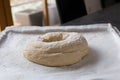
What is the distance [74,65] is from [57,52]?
0.23ft

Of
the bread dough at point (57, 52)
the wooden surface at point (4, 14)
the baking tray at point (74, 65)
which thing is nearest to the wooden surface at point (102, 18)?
the baking tray at point (74, 65)

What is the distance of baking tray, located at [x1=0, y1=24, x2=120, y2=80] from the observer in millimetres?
596

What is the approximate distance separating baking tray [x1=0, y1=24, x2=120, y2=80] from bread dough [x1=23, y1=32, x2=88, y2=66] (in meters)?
0.02

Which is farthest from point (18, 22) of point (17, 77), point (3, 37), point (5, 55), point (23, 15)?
point (17, 77)

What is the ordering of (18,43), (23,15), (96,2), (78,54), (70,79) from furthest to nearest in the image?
(96,2)
(23,15)
(18,43)
(78,54)
(70,79)

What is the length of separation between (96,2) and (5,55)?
194 cm

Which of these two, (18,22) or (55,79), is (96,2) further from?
(55,79)

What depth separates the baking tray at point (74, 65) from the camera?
596 millimetres

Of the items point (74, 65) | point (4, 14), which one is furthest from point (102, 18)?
point (4, 14)

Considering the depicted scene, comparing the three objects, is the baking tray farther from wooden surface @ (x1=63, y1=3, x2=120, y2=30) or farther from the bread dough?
wooden surface @ (x1=63, y1=3, x2=120, y2=30)

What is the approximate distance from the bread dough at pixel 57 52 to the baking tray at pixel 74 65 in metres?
0.02

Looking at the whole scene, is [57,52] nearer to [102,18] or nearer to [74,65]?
[74,65]

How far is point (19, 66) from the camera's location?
66cm

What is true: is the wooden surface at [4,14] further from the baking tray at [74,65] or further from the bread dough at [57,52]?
the bread dough at [57,52]
